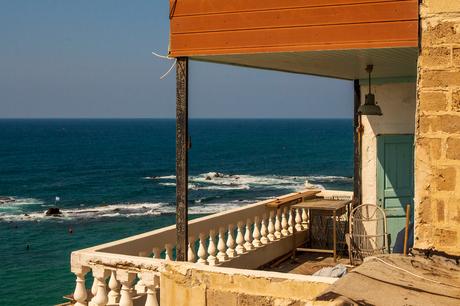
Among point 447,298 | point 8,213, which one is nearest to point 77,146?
point 8,213

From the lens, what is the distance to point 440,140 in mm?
5590

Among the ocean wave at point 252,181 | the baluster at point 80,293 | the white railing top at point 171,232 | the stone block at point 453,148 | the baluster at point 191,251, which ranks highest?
the stone block at point 453,148

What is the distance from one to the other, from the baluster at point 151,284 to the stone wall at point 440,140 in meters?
2.51

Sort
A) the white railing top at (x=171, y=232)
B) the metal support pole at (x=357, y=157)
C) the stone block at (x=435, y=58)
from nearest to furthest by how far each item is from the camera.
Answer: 1. the stone block at (x=435, y=58)
2. the white railing top at (x=171, y=232)
3. the metal support pole at (x=357, y=157)

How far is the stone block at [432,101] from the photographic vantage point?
5609 mm

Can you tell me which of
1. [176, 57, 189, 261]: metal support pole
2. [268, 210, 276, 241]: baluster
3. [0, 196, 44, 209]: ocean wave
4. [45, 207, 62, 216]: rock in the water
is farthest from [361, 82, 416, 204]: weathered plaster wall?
[0, 196, 44, 209]: ocean wave

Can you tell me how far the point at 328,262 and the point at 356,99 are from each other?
2.92 m

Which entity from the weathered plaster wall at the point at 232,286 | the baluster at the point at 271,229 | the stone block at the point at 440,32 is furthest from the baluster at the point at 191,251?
the stone block at the point at 440,32

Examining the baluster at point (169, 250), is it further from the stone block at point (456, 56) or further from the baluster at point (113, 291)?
the stone block at point (456, 56)

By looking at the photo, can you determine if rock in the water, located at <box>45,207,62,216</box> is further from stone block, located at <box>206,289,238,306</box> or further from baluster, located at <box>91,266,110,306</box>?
stone block, located at <box>206,289,238,306</box>

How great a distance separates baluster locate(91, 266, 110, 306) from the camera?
6375mm

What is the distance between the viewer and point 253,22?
677cm

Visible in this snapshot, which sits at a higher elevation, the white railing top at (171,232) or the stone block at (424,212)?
the stone block at (424,212)

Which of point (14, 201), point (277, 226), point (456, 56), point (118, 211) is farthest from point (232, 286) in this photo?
point (14, 201)
